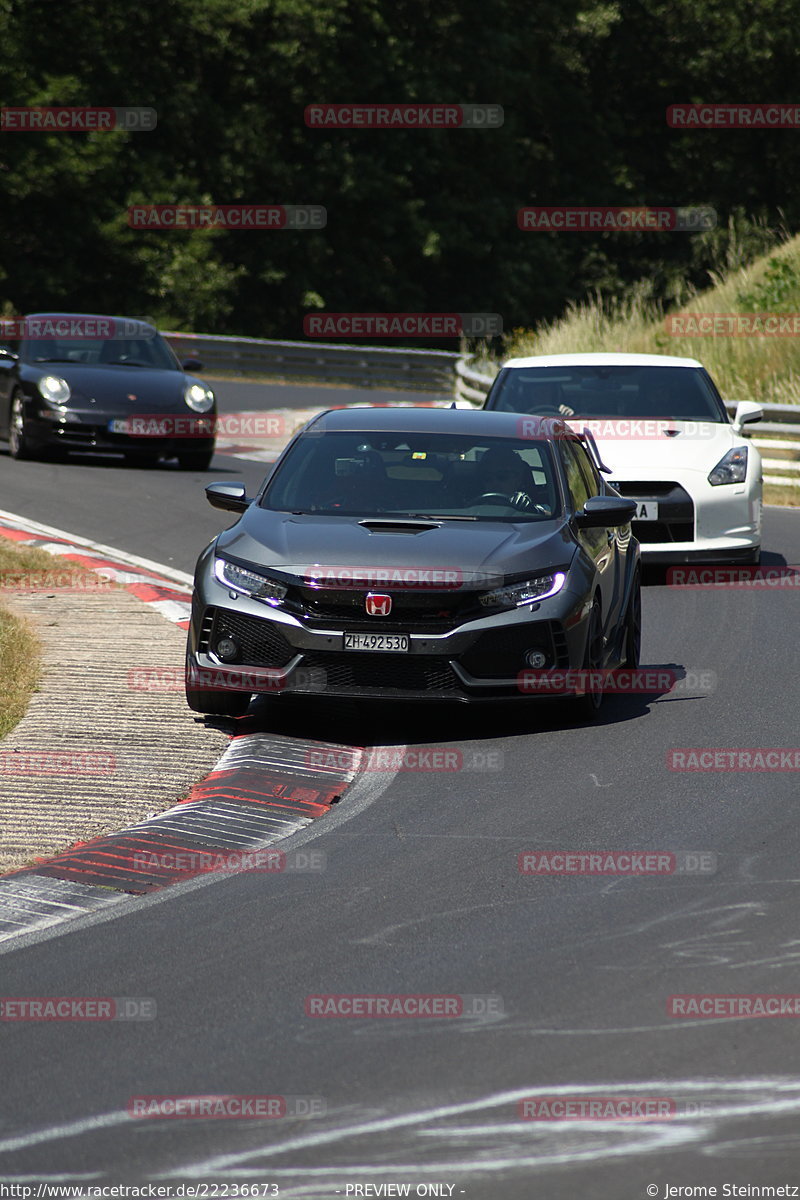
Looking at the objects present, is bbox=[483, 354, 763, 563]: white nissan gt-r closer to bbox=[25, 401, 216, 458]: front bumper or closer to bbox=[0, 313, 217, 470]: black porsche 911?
bbox=[0, 313, 217, 470]: black porsche 911

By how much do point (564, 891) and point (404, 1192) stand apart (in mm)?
2418

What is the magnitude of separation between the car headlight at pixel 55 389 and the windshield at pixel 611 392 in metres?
6.32

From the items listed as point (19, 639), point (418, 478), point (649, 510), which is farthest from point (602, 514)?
point (649, 510)

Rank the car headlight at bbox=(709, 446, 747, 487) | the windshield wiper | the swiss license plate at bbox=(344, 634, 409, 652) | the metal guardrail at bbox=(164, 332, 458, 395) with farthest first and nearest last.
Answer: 1. the metal guardrail at bbox=(164, 332, 458, 395)
2. the car headlight at bbox=(709, 446, 747, 487)
3. the windshield wiper
4. the swiss license plate at bbox=(344, 634, 409, 652)

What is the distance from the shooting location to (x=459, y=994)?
5.34m

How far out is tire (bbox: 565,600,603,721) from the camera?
925cm

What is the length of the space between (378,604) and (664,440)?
6496 millimetres

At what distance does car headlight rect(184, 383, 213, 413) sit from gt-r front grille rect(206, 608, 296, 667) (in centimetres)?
1189

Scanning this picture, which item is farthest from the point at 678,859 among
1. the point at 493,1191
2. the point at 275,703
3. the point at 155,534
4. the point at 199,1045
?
the point at 155,534

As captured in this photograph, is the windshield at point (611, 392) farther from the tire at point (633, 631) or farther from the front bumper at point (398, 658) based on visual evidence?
the front bumper at point (398, 658)

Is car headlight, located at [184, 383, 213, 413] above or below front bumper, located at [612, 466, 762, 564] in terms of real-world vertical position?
above

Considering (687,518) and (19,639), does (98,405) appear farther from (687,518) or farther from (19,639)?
(19,639)

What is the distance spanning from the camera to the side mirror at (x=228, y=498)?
9.73m

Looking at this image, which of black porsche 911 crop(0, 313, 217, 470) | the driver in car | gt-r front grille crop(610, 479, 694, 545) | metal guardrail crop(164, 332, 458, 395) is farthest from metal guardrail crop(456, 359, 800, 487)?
metal guardrail crop(164, 332, 458, 395)
